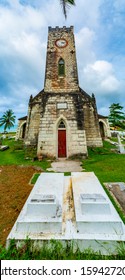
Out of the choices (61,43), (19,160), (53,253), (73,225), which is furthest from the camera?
(61,43)

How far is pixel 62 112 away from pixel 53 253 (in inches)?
464

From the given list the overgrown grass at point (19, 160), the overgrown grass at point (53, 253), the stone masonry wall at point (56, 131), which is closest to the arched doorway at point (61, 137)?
the stone masonry wall at point (56, 131)

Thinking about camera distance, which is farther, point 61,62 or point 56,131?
point 61,62

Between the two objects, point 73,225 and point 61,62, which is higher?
point 61,62

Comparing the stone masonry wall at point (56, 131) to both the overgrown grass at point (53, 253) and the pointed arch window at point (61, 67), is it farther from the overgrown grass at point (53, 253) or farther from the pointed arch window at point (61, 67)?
the overgrown grass at point (53, 253)

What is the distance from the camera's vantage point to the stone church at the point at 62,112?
12.6 metres

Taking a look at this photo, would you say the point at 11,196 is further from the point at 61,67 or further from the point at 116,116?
the point at 116,116

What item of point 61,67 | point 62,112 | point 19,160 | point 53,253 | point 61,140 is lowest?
point 19,160

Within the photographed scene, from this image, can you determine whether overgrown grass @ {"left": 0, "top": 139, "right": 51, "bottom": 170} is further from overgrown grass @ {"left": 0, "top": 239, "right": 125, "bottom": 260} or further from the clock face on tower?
the clock face on tower

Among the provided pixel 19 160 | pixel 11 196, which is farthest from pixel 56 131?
pixel 11 196

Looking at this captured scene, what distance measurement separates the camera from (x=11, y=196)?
17.6ft

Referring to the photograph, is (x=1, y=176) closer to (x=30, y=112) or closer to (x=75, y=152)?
(x=75, y=152)
